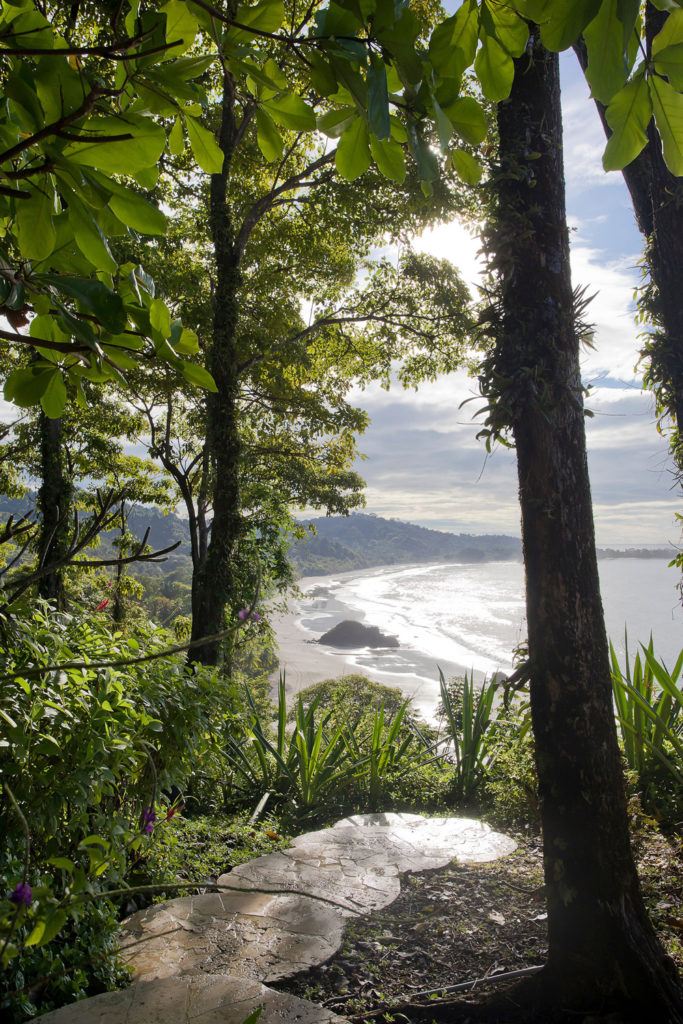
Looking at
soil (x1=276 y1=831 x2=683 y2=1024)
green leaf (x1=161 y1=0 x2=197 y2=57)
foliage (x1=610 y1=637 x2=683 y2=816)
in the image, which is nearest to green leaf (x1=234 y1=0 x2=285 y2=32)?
green leaf (x1=161 y1=0 x2=197 y2=57)

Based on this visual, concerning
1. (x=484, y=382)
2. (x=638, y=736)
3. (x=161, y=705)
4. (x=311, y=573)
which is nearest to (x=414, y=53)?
(x=484, y=382)

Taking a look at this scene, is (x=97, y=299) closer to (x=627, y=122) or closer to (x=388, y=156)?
(x=388, y=156)

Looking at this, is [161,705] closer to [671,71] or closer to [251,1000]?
[251,1000]

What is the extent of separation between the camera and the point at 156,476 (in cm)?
1329

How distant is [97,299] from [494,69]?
1.65 feet

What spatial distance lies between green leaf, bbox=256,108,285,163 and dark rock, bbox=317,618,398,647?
35490 millimetres

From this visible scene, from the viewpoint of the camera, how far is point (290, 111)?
2.29 feet

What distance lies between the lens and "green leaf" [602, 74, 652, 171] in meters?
0.57

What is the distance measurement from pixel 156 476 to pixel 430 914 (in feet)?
38.9

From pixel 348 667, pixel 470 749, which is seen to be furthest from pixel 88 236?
pixel 348 667

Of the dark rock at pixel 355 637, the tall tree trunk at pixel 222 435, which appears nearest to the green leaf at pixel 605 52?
the tall tree trunk at pixel 222 435

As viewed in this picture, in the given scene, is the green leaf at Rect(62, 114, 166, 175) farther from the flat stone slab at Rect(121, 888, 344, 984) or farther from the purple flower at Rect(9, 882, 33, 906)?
the flat stone slab at Rect(121, 888, 344, 984)

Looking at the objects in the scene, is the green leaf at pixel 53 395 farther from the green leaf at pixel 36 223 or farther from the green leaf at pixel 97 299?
the green leaf at pixel 97 299

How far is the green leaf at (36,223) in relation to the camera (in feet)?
1.97
